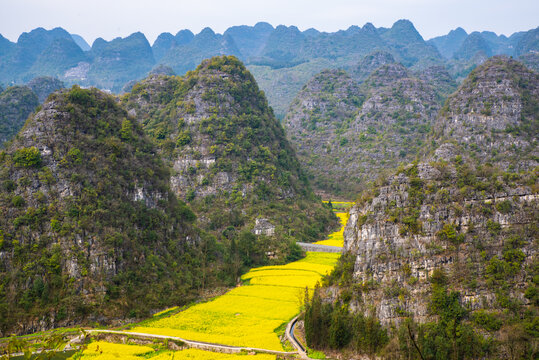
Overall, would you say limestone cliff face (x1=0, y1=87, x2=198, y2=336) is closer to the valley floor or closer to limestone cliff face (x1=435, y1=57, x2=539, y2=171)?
the valley floor

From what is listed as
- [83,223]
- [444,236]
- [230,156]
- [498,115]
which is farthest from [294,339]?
[498,115]

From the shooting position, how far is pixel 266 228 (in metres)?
82.2

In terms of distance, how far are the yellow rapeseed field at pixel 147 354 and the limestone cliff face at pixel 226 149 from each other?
133 feet

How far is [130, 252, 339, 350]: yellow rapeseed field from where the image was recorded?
46.4m

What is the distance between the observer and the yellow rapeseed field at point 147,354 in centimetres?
4109

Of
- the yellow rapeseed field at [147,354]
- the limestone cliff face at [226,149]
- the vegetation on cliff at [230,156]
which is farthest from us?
the limestone cliff face at [226,149]

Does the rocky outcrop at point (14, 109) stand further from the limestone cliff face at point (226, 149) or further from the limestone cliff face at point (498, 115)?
the limestone cliff face at point (498, 115)

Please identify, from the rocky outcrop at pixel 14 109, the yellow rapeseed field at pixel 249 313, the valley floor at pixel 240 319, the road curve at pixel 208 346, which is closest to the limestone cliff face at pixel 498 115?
the yellow rapeseed field at pixel 249 313

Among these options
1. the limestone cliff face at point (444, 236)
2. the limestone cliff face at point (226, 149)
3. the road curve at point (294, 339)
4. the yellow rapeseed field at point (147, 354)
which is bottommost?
the road curve at point (294, 339)

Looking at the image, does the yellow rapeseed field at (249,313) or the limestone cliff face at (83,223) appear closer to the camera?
the yellow rapeseed field at (249,313)

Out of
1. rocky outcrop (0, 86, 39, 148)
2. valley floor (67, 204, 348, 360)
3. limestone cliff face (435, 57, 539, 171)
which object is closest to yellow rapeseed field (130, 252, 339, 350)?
valley floor (67, 204, 348, 360)

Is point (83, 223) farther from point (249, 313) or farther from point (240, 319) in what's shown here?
point (249, 313)

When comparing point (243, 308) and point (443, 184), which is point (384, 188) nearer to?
point (443, 184)

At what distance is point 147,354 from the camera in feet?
141
